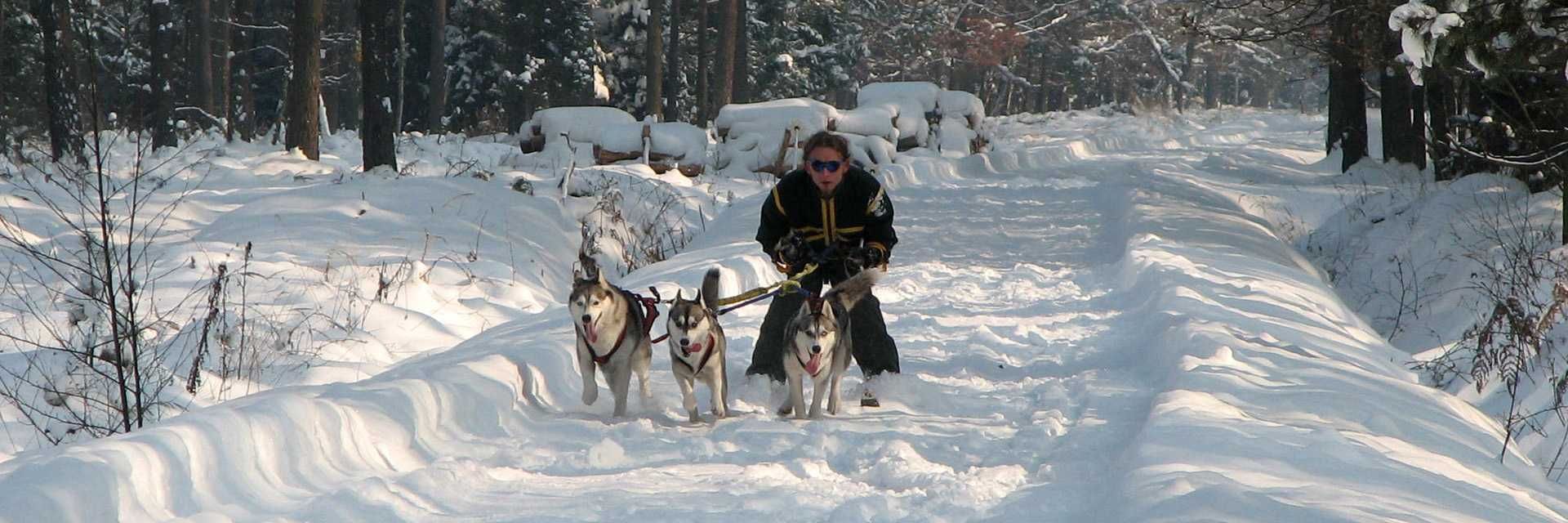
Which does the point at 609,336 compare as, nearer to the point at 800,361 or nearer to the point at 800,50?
the point at 800,361

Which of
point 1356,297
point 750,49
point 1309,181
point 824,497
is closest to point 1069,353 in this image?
point 824,497

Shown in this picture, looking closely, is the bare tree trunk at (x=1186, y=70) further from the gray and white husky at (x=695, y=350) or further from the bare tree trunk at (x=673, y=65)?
the gray and white husky at (x=695, y=350)

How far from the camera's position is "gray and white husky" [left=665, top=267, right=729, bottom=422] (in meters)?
6.91

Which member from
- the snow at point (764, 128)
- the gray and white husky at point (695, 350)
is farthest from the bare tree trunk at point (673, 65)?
the gray and white husky at point (695, 350)

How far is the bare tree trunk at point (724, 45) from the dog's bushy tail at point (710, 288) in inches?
1092

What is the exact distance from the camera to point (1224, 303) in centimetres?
1062

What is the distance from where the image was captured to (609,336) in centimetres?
730

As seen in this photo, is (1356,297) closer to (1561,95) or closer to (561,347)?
(1561,95)

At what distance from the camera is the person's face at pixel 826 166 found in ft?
24.5

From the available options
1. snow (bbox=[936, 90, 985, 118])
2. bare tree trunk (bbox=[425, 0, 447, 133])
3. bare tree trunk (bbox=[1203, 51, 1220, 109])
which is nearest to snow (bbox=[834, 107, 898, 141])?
snow (bbox=[936, 90, 985, 118])

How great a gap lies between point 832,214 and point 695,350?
4.58 ft

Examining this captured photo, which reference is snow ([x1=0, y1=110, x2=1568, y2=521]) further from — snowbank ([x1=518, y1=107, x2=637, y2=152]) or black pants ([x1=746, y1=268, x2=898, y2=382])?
snowbank ([x1=518, y1=107, x2=637, y2=152])

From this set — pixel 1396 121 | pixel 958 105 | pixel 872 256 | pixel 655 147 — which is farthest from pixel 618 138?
pixel 872 256

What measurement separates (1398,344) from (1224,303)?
2228 millimetres
